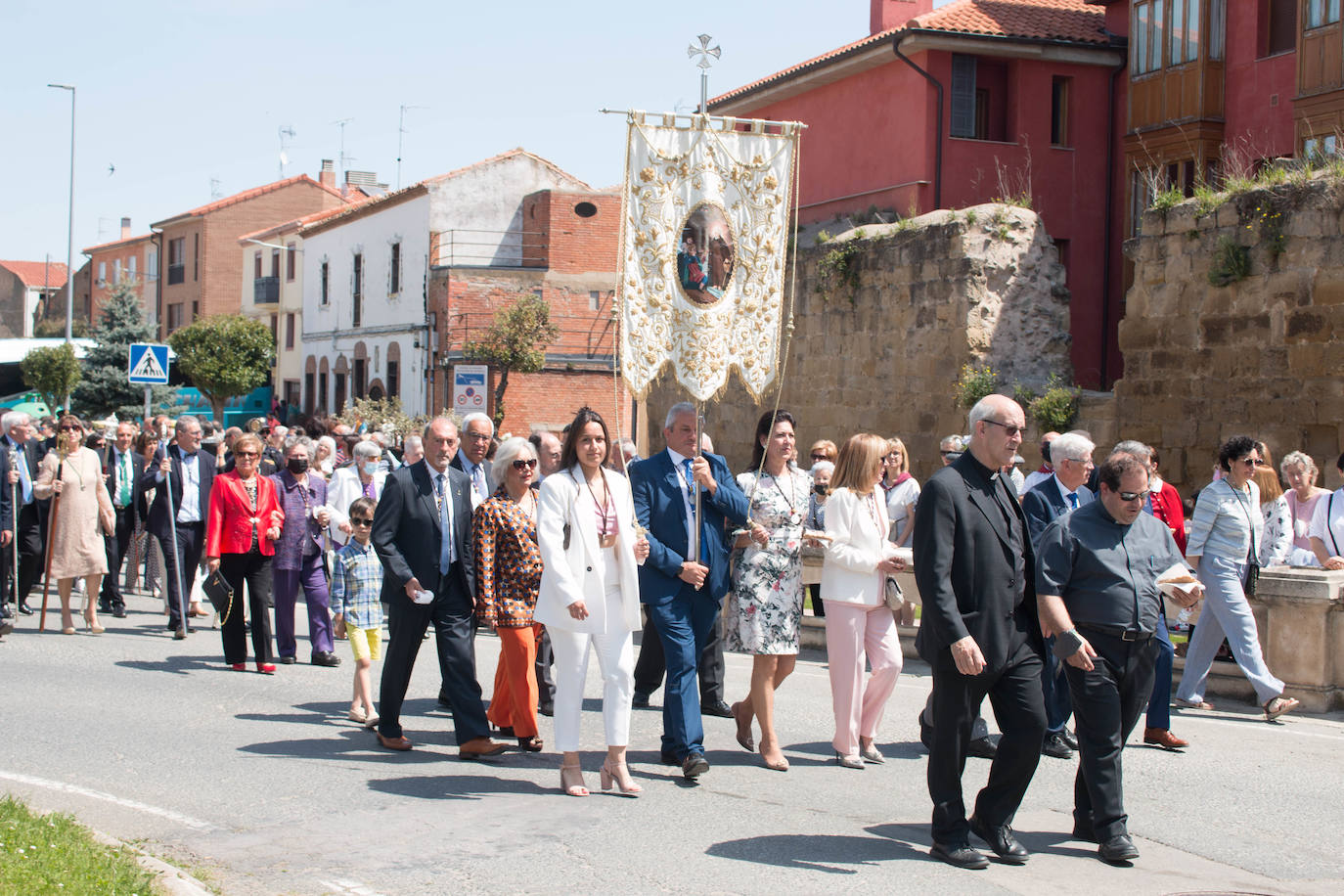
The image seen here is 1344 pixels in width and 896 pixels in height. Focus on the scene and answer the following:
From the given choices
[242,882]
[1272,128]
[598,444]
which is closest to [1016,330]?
[1272,128]

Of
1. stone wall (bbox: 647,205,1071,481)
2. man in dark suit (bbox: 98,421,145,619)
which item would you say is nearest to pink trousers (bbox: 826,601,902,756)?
man in dark suit (bbox: 98,421,145,619)

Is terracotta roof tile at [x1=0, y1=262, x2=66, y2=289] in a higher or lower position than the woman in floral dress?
higher

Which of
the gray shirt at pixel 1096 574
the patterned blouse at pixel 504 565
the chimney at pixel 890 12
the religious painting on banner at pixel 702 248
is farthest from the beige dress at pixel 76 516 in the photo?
the chimney at pixel 890 12

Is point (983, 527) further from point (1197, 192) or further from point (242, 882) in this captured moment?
point (1197, 192)

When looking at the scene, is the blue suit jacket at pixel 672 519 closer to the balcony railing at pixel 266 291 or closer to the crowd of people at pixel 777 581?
the crowd of people at pixel 777 581

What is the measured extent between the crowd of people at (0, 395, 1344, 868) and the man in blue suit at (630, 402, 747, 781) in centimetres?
2

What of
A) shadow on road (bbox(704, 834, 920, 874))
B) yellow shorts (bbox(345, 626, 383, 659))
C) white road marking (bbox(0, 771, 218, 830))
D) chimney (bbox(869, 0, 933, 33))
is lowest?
white road marking (bbox(0, 771, 218, 830))

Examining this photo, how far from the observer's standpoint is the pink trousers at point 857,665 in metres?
7.30

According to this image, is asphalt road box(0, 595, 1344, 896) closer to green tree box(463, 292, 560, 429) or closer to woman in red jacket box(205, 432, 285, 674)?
woman in red jacket box(205, 432, 285, 674)

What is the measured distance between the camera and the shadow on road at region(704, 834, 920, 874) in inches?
217

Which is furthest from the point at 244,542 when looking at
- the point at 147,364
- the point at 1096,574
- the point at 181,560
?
the point at 147,364

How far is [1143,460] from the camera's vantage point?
6031mm

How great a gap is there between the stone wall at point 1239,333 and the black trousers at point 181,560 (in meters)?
10.5

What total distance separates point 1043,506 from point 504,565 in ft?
10.2
